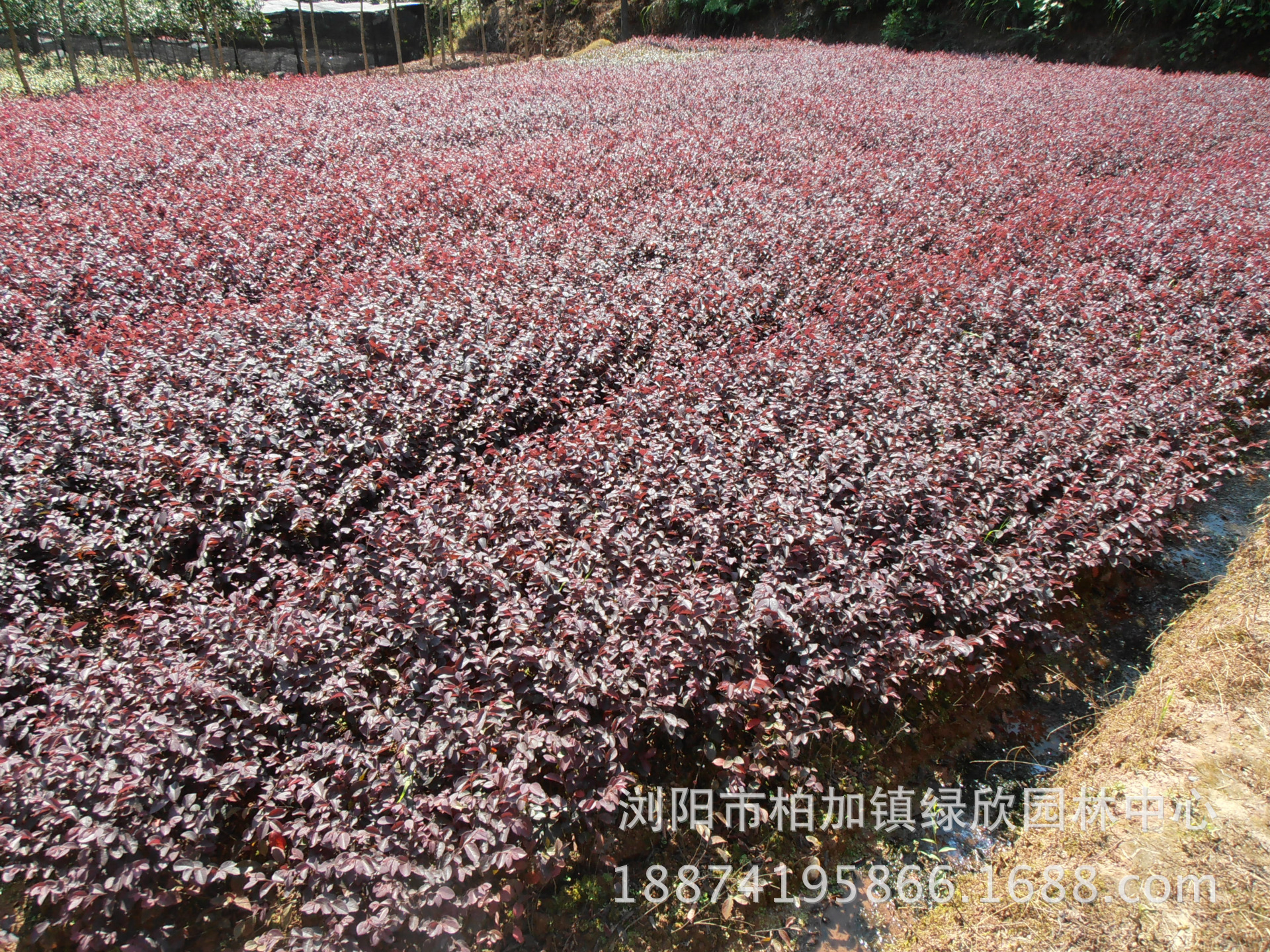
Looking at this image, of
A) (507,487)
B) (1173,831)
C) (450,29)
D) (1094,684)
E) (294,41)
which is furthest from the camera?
(450,29)

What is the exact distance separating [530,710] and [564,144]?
8503mm

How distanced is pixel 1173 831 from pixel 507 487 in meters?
3.11

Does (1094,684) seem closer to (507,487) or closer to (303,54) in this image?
(507,487)

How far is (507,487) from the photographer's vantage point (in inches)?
133

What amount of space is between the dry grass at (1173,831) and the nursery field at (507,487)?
0.58 metres

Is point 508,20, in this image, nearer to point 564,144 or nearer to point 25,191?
point 564,144

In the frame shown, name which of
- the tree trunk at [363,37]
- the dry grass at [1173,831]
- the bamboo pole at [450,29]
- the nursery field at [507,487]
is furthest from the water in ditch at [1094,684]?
the bamboo pole at [450,29]

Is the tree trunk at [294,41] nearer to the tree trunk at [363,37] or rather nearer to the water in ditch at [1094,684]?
the tree trunk at [363,37]

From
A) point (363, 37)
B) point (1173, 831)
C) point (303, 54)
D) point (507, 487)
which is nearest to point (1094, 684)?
point (1173, 831)

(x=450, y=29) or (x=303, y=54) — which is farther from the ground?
(x=450, y=29)

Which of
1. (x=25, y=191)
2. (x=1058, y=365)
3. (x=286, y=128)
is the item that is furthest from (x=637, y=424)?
(x=286, y=128)

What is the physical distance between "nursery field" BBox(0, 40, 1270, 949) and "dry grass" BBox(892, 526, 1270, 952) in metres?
0.58

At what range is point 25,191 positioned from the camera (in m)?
6.99

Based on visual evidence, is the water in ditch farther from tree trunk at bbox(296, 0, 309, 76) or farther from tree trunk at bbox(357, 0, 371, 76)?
tree trunk at bbox(296, 0, 309, 76)
